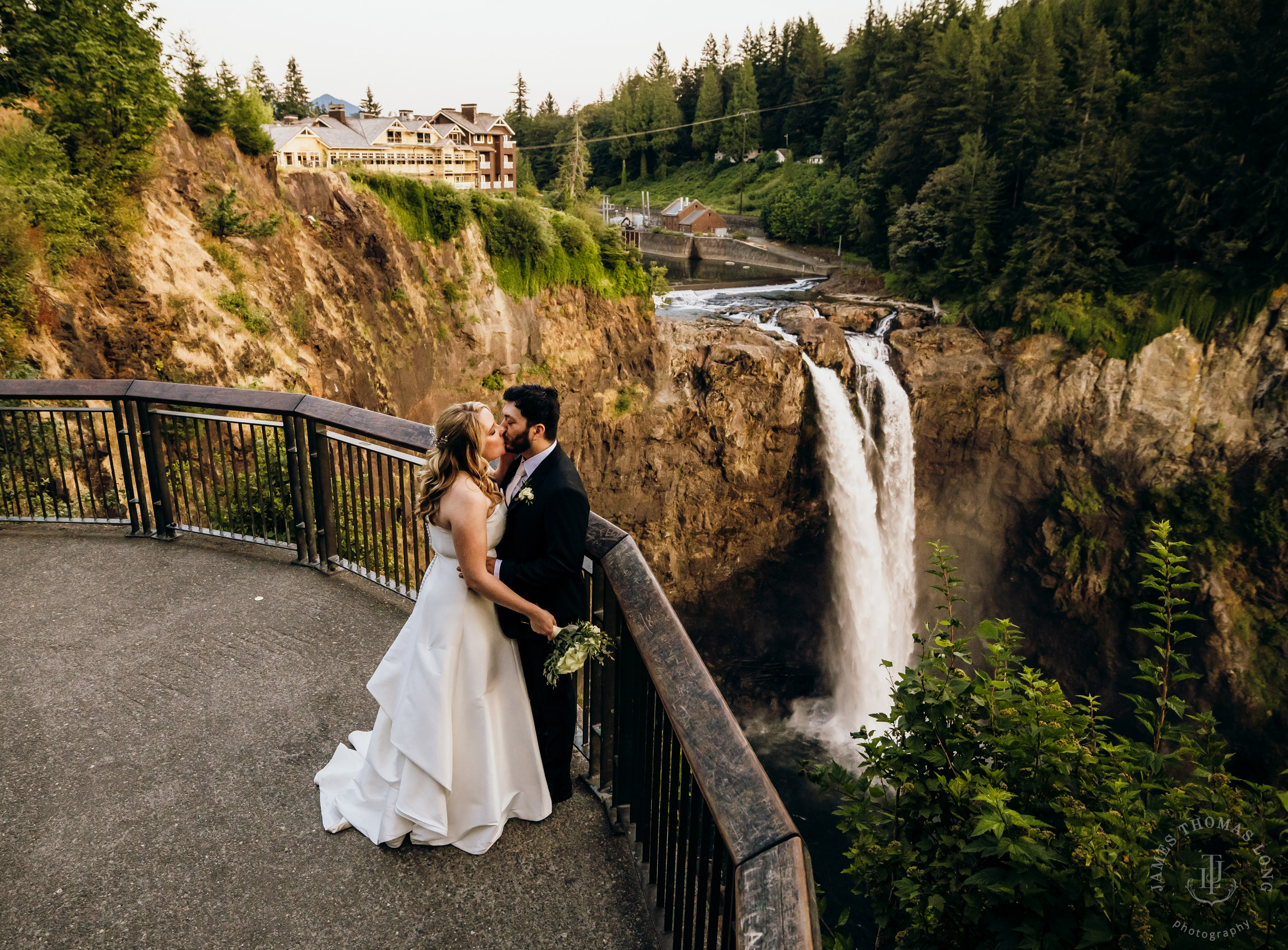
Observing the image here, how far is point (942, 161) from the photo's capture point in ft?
130

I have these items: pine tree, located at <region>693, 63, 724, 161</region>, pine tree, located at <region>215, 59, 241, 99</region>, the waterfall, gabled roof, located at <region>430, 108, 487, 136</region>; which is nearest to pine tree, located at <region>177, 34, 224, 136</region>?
pine tree, located at <region>215, 59, 241, 99</region>

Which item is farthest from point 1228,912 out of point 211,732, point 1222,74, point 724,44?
point 724,44

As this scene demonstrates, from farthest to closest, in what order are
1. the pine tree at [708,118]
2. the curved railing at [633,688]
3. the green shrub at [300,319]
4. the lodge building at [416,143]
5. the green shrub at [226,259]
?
the pine tree at [708,118], the lodge building at [416,143], the green shrub at [300,319], the green shrub at [226,259], the curved railing at [633,688]

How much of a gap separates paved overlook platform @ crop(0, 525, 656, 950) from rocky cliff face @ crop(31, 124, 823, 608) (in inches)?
366

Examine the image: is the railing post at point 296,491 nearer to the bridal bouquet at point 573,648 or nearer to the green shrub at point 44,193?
the bridal bouquet at point 573,648

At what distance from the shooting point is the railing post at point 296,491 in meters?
5.05

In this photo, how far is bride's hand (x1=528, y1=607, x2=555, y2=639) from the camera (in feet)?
9.16

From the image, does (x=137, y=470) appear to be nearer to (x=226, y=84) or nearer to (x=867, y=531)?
(x=226, y=84)

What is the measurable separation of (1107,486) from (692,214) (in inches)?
1550

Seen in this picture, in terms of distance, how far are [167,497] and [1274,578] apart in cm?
2935

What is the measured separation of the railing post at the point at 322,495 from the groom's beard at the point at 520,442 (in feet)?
8.34

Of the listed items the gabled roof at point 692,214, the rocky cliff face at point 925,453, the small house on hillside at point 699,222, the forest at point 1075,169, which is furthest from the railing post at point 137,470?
the gabled roof at point 692,214

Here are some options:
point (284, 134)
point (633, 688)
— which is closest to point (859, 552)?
point (633, 688)
